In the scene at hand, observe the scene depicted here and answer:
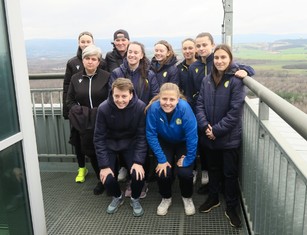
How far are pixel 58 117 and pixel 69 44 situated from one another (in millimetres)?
1033

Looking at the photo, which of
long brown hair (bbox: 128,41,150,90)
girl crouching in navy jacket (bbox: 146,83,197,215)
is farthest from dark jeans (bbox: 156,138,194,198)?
long brown hair (bbox: 128,41,150,90)

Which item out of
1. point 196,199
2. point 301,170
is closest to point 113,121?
point 196,199

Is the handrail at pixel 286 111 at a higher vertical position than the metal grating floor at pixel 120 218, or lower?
higher

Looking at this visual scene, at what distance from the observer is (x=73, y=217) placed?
3305 millimetres

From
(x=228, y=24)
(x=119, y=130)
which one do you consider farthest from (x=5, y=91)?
(x=228, y=24)

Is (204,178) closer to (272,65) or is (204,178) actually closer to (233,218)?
(233,218)

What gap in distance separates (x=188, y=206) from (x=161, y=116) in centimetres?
90

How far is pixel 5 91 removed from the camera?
2.18 meters

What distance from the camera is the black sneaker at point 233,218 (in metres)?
2.96

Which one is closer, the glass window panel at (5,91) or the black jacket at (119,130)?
the glass window panel at (5,91)

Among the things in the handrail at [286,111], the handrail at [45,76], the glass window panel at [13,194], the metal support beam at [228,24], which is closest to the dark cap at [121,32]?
the handrail at [45,76]

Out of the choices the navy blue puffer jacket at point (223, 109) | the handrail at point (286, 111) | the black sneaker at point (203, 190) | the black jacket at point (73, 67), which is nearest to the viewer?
the handrail at point (286, 111)

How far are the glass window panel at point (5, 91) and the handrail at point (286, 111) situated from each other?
1575 millimetres

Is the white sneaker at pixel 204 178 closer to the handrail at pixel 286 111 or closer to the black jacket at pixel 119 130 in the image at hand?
the black jacket at pixel 119 130
